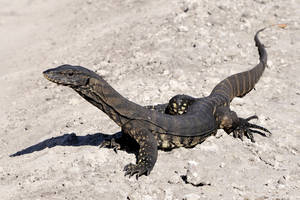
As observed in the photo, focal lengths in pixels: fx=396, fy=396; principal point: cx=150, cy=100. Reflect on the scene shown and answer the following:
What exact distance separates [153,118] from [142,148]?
1.91ft

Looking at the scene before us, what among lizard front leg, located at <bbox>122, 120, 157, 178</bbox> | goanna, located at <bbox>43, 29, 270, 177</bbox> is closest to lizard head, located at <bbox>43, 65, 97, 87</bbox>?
goanna, located at <bbox>43, 29, 270, 177</bbox>

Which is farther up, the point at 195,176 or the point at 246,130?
the point at 195,176

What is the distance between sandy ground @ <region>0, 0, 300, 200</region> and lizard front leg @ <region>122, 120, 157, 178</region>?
0.45 feet

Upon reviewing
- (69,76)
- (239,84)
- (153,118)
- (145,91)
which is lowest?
(145,91)

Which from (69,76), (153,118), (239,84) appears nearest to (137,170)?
(153,118)

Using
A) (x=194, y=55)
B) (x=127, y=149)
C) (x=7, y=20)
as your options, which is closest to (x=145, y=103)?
(x=127, y=149)

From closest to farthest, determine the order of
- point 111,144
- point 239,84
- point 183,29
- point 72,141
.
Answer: point 111,144
point 72,141
point 239,84
point 183,29

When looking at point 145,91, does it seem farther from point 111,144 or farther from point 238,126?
point 238,126

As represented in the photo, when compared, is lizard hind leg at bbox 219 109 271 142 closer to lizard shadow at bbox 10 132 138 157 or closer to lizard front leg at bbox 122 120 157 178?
lizard front leg at bbox 122 120 157 178

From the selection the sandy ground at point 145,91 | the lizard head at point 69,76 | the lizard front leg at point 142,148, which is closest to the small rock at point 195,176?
the sandy ground at point 145,91

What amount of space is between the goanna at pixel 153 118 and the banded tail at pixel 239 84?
0.43 metres

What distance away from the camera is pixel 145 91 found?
863 centimetres

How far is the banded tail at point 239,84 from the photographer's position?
813 cm

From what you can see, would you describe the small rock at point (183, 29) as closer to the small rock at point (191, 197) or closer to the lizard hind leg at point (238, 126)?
the lizard hind leg at point (238, 126)
